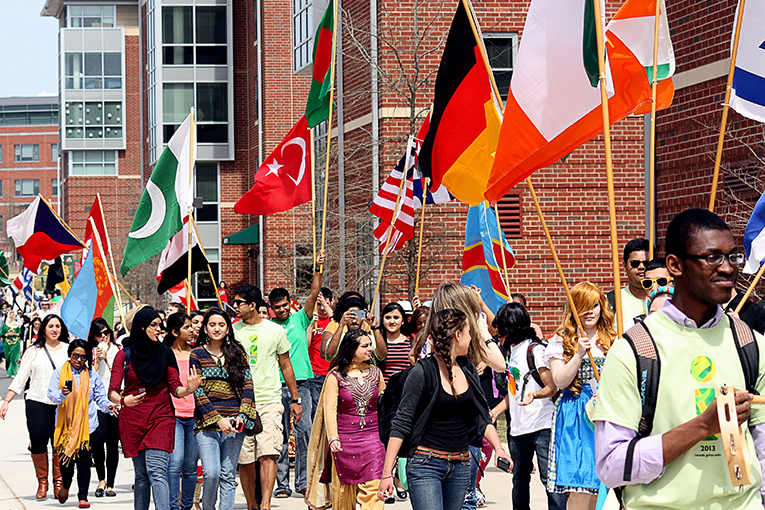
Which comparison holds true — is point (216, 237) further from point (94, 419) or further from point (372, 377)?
point (372, 377)

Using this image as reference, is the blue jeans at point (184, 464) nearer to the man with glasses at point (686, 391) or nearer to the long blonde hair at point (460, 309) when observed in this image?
the long blonde hair at point (460, 309)

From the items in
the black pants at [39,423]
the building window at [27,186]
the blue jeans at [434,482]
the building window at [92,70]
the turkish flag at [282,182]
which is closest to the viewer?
the blue jeans at [434,482]

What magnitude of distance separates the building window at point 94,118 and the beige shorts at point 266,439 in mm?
55627

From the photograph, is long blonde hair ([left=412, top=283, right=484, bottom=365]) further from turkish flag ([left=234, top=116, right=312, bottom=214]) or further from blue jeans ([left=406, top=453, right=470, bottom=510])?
turkish flag ([left=234, top=116, right=312, bottom=214])

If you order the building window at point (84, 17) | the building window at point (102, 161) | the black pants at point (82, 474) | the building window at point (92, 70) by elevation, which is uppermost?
the building window at point (84, 17)

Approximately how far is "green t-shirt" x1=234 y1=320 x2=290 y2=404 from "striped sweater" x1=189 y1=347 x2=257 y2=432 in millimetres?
799

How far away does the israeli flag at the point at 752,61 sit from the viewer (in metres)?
7.16

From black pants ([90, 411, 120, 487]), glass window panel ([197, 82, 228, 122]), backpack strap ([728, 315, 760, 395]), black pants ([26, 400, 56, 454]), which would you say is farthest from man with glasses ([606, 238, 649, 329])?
glass window panel ([197, 82, 228, 122])

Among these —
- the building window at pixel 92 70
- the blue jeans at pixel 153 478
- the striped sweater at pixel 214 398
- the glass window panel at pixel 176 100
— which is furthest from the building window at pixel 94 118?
the striped sweater at pixel 214 398

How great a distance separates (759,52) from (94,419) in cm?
744

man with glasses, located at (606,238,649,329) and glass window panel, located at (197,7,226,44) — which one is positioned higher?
glass window panel, located at (197,7,226,44)

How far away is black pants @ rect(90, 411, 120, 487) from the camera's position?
11.2 metres

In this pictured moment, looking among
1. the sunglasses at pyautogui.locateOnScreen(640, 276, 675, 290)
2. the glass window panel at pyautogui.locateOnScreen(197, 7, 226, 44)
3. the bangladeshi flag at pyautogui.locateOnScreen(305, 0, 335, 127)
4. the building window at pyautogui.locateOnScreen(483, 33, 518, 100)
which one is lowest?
the sunglasses at pyautogui.locateOnScreen(640, 276, 675, 290)

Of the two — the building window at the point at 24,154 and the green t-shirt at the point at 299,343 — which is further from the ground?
the building window at the point at 24,154
